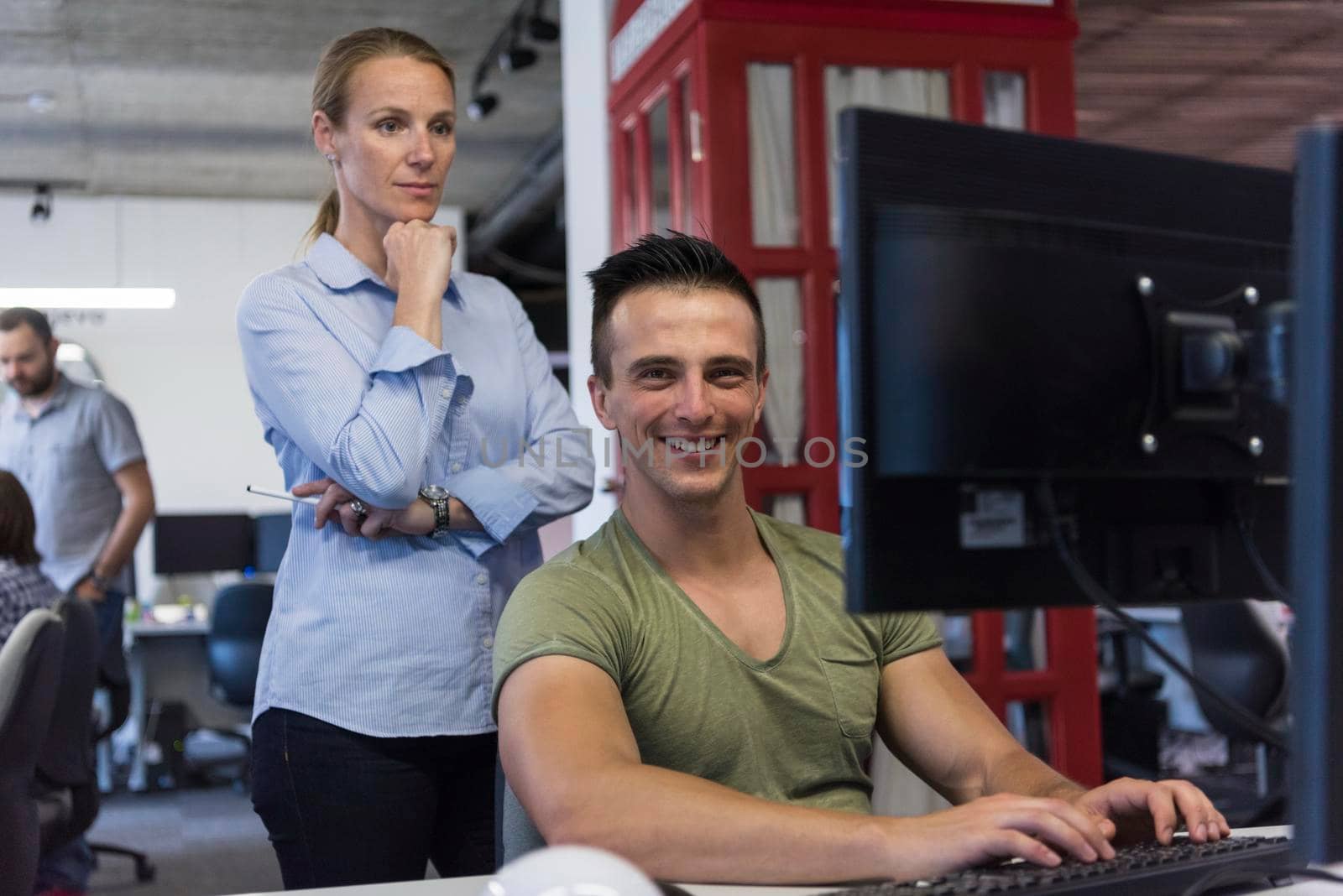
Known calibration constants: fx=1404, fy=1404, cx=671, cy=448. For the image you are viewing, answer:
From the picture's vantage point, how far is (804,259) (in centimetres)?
319

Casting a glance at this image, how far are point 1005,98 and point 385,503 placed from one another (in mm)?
2192

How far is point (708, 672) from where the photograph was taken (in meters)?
1.37

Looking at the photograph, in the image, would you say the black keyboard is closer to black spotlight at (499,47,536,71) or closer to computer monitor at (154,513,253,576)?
black spotlight at (499,47,536,71)

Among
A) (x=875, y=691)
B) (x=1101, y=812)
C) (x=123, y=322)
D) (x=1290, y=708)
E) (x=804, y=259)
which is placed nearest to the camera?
(x=1290, y=708)

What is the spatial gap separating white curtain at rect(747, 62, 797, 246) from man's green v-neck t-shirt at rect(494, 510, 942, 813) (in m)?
1.86

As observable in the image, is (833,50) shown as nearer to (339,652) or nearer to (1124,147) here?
(339,652)

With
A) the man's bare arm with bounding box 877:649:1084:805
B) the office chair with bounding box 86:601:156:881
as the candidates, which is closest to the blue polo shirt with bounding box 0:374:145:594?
the office chair with bounding box 86:601:156:881

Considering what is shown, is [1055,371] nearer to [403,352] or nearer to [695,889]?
[695,889]

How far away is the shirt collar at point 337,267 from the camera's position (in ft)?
5.89

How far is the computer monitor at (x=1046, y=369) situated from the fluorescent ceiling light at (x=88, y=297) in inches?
364

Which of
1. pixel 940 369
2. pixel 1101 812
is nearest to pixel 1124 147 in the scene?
pixel 940 369

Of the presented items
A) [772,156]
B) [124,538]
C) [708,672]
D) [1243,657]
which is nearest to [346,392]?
[708,672]

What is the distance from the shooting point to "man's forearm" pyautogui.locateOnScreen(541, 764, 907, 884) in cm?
108

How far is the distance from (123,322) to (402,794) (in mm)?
8681
